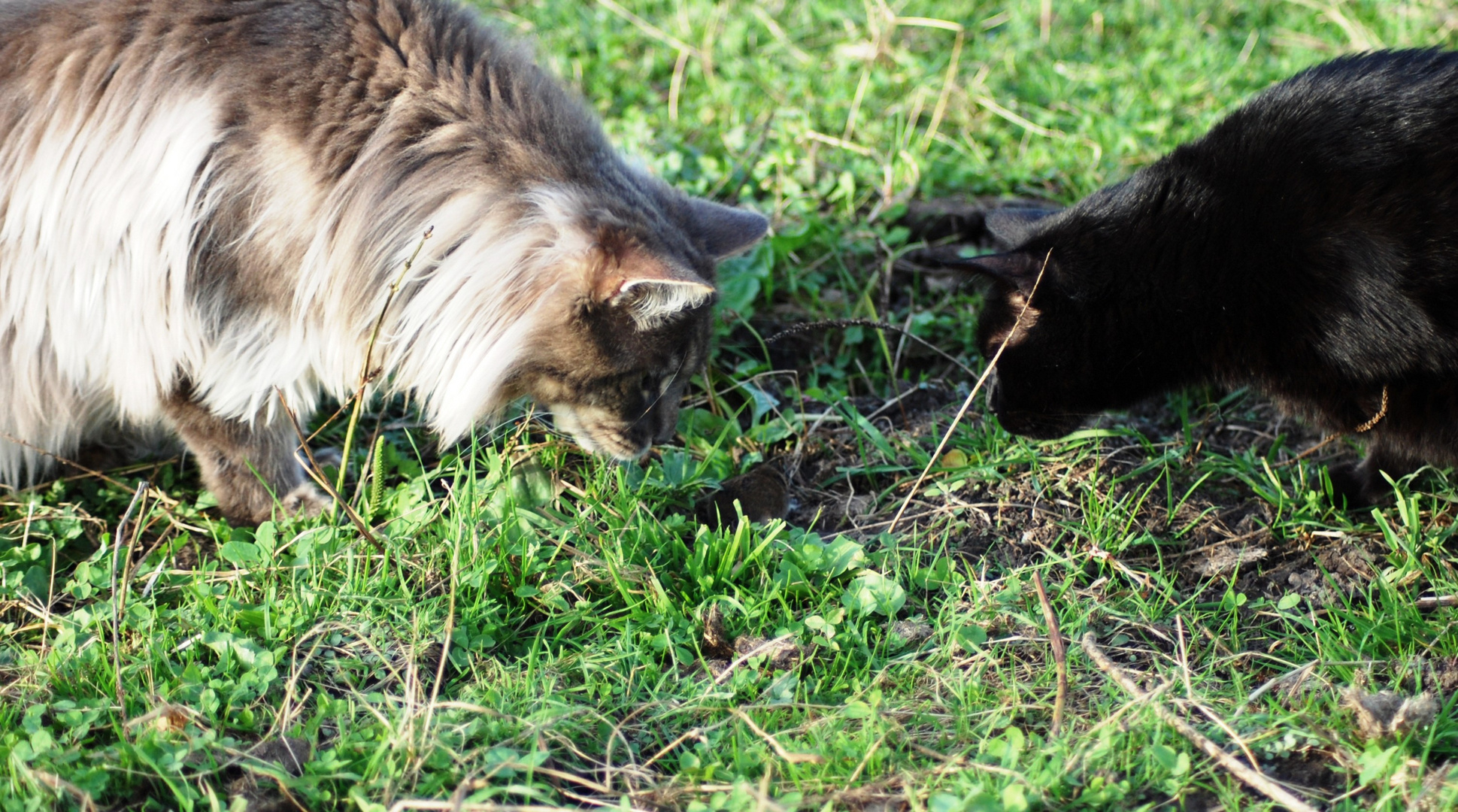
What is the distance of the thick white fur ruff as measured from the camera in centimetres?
250

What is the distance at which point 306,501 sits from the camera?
10.1 feet

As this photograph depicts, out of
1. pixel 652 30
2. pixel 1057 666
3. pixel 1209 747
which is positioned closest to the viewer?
pixel 1209 747

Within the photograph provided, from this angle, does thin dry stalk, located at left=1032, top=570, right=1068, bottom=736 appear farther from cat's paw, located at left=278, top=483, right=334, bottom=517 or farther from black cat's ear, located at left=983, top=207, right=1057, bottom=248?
cat's paw, located at left=278, top=483, right=334, bottom=517

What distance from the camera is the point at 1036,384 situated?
9.88 feet

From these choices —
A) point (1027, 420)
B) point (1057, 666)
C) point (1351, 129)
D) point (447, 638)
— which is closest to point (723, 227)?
point (1027, 420)

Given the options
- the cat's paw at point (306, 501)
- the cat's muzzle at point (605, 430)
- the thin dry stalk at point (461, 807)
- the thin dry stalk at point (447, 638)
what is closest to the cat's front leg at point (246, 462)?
the cat's paw at point (306, 501)

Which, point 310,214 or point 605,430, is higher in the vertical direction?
point 310,214

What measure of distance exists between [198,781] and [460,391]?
1003mm

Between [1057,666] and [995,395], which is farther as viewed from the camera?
[995,395]

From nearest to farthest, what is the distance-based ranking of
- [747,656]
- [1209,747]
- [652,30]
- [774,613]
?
1. [1209,747]
2. [747,656]
3. [774,613]
4. [652,30]

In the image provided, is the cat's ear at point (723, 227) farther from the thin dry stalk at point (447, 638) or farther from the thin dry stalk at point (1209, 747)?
the thin dry stalk at point (1209, 747)

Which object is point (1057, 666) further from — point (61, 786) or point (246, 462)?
point (246, 462)

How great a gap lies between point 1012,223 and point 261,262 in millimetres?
2065

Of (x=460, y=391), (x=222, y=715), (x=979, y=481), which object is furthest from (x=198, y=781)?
(x=979, y=481)
